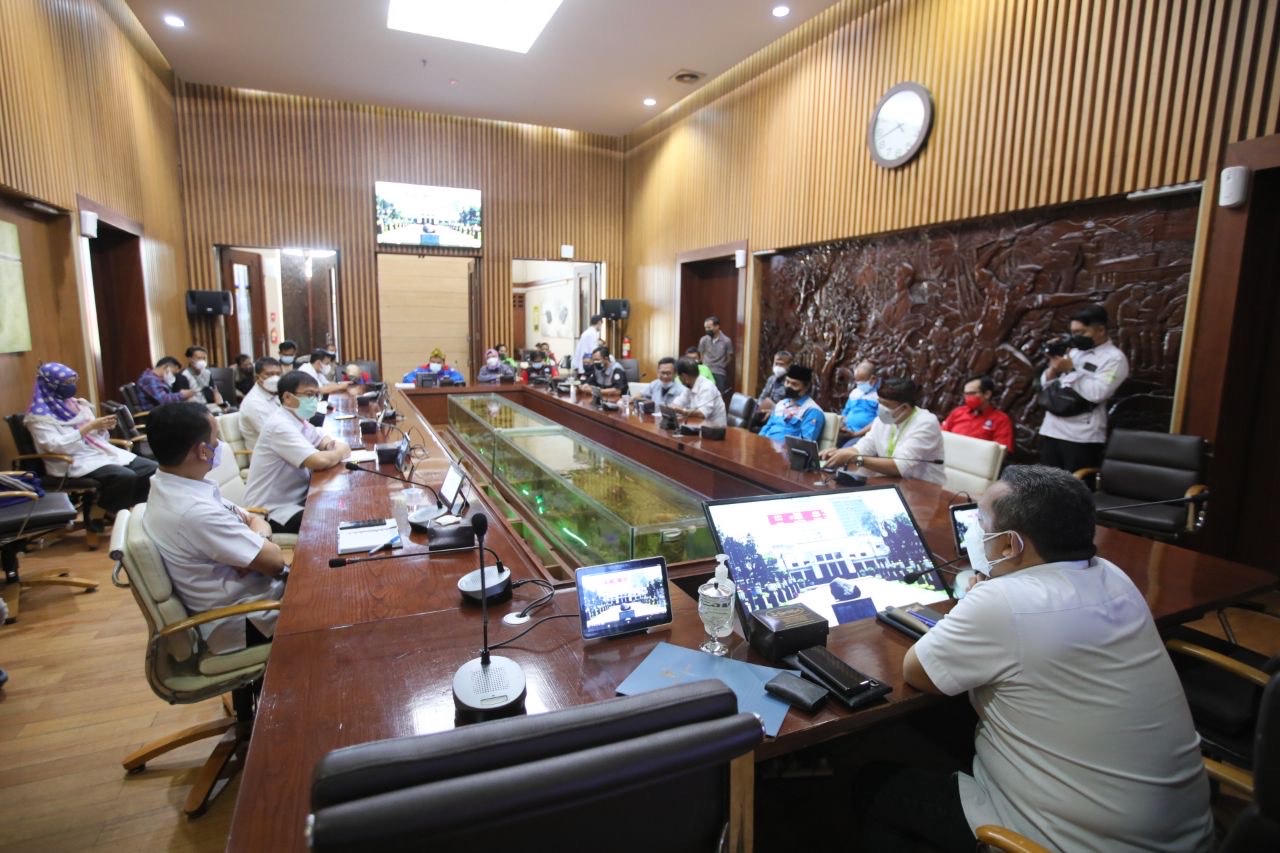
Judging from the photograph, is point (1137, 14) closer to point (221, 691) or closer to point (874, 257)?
point (874, 257)

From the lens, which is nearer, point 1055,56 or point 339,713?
point 339,713

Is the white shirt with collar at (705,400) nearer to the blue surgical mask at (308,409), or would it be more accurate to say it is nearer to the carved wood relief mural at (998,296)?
the carved wood relief mural at (998,296)

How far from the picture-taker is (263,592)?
6.92ft

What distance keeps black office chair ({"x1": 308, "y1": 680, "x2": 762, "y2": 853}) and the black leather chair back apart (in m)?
0.71

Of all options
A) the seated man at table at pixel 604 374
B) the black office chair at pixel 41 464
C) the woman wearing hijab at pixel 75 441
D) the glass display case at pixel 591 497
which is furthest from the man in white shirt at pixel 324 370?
the glass display case at pixel 591 497

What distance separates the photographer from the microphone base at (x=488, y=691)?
3.56 ft

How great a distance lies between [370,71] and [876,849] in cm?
848

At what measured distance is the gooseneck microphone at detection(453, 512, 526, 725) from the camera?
1086 mm

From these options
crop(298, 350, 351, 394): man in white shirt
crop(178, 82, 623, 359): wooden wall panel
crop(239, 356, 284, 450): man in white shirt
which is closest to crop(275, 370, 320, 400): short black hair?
crop(239, 356, 284, 450): man in white shirt

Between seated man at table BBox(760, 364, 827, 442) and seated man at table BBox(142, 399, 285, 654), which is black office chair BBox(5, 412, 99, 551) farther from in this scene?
seated man at table BBox(760, 364, 827, 442)

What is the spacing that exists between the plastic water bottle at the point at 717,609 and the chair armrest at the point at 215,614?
127cm

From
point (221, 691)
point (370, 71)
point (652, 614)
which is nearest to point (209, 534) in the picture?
point (221, 691)

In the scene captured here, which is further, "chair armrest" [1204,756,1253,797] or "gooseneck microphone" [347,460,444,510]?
"gooseneck microphone" [347,460,444,510]

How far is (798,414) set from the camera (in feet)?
14.7
